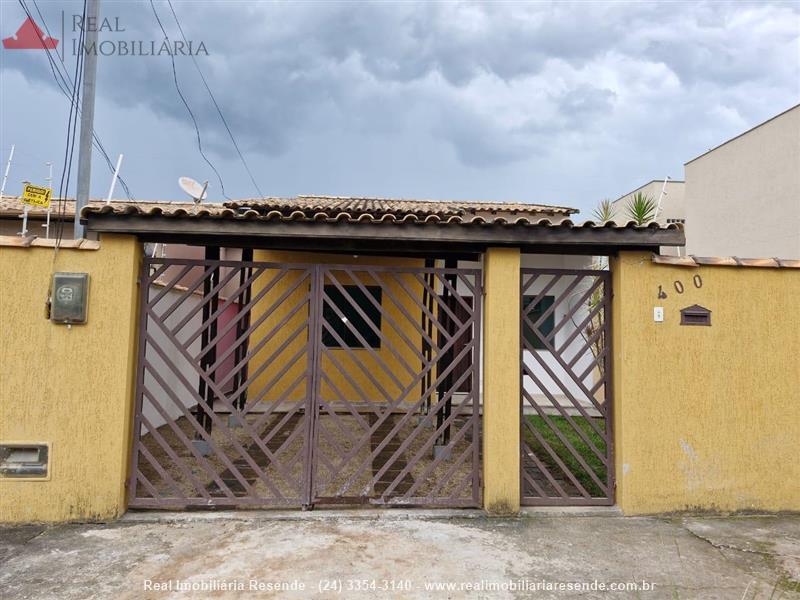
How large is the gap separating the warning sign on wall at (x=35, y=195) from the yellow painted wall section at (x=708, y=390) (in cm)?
598

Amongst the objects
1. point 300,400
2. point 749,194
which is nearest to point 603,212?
point 749,194

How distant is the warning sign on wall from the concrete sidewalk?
315 cm

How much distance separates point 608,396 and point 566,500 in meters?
1.14

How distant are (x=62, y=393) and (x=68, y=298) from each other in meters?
0.86

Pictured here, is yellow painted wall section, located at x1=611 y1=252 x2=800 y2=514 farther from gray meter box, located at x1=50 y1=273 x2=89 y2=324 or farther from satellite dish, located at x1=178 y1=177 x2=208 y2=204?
satellite dish, located at x1=178 y1=177 x2=208 y2=204

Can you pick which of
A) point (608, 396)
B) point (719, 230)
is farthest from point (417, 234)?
point (719, 230)

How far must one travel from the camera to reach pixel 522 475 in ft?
16.7

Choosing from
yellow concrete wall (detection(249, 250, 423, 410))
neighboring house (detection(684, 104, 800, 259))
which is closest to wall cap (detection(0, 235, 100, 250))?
yellow concrete wall (detection(249, 250, 423, 410))

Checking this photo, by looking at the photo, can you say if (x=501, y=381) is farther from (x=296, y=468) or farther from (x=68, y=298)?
(x=68, y=298)

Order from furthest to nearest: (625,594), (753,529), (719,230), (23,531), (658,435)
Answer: (719,230) < (658,435) < (753,529) < (23,531) < (625,594)

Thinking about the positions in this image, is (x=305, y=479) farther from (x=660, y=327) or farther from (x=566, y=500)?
(x=660, y=327)

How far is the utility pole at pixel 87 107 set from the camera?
775 cm

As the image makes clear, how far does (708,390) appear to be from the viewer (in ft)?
16.4

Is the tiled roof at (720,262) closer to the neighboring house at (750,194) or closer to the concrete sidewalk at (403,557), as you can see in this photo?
the concrete sidewalk at (403,557)
